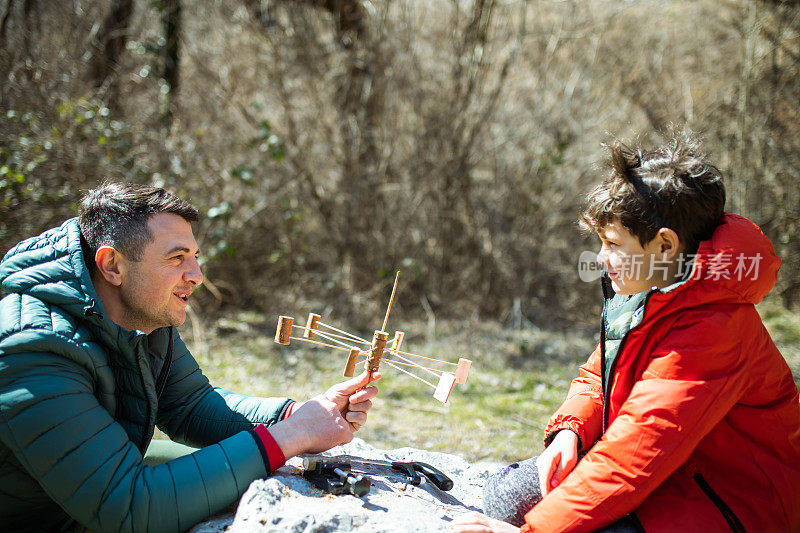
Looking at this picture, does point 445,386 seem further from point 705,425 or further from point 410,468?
point 705,425

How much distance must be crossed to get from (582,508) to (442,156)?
204 inches

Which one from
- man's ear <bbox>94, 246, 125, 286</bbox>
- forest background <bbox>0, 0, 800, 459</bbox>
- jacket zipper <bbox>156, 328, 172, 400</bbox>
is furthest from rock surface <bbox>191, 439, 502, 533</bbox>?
forest background <bbox>0, 0, 800, 459</bbox>

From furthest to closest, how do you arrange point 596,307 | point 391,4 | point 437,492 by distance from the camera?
point 596,307 < point 391,4 < point 437,492

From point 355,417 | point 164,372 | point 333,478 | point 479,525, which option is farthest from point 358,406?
point 164,372

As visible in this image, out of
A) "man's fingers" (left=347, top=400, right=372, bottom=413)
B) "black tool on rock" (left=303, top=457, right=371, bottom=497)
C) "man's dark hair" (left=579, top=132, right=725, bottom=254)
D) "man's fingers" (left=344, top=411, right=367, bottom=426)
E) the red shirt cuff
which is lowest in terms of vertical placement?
"black tool on rock" (left=303, top=457, right=371, bottom=497)

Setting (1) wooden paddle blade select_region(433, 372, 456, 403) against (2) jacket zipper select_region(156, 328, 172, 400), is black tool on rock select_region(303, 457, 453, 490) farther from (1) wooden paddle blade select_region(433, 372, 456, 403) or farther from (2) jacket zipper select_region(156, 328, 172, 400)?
(2) jacket zipper select_region(156, 328, 172, 400)

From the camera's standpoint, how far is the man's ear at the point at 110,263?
1.93 metres

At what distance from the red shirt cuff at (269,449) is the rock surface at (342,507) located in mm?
47

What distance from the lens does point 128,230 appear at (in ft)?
6.50

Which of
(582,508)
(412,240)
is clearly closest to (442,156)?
(412,240)

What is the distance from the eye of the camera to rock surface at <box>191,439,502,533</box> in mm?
1747

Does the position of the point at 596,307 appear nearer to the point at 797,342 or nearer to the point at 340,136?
the point at 797,342

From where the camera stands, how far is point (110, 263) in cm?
196

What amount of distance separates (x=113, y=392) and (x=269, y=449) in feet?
1.66
